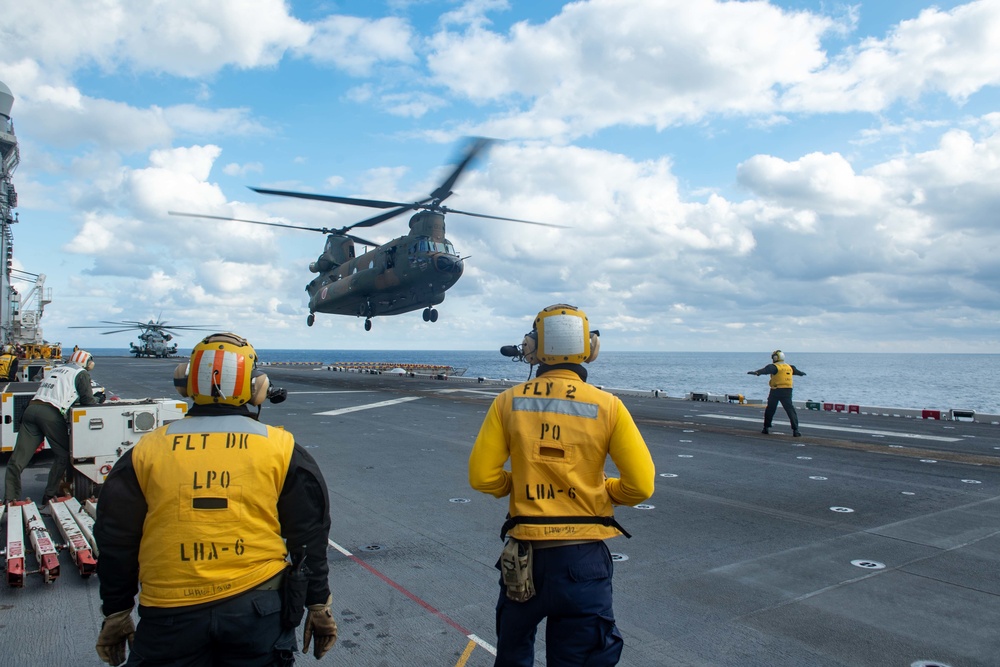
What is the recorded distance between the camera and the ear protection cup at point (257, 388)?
282cm

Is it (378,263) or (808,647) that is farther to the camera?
(378,263)

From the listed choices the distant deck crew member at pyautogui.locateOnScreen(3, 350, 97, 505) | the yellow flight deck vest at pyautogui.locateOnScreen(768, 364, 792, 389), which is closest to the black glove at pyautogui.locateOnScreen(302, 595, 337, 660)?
the distant deck crew member at pyautogui.locateOnScreen(3, 350, 97, 505)

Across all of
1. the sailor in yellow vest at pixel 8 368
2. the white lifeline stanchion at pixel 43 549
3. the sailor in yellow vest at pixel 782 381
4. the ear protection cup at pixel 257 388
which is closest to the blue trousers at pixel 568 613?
the ear protection cup at pixel 257 388

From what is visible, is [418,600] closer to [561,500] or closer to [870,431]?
[561,500]

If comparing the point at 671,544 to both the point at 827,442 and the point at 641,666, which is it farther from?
the point at 827,442

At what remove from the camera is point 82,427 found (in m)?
7.67

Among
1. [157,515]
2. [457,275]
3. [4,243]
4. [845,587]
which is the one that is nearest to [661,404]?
[457,275]

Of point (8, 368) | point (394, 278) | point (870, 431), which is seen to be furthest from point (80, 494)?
point (8, 368)

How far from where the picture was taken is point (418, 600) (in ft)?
15.9

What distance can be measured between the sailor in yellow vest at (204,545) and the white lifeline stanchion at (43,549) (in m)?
3.20

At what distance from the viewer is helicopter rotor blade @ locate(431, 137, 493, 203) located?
69.1 ft

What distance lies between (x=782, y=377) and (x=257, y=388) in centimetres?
1297

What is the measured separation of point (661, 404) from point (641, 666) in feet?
68.1

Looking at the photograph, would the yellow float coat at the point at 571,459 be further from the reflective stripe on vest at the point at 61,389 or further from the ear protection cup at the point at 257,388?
the reflective stripe on vest at the point at 61,389
